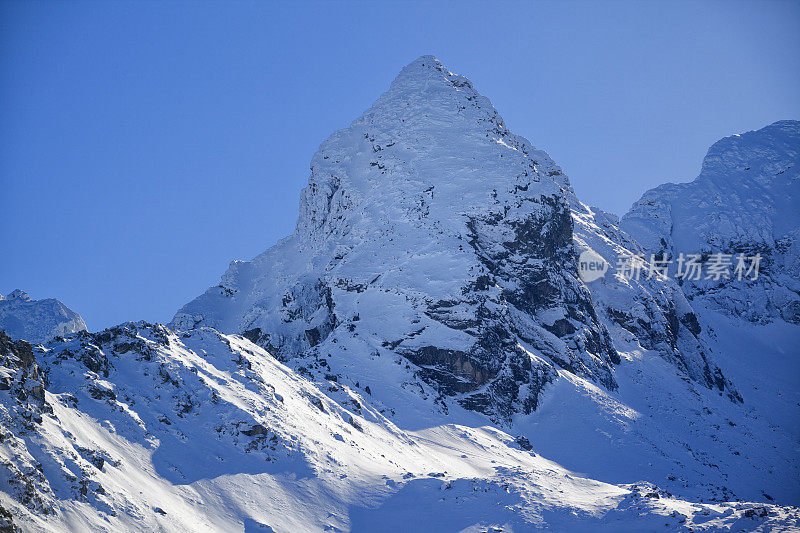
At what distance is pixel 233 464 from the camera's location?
40.0 metres

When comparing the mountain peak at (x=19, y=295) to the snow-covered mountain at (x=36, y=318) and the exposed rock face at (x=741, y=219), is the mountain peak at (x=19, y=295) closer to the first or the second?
the snow-covered mountain at (x=36, y=318)

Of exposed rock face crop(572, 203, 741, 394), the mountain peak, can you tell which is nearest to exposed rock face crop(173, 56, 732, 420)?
exposed rock face crop(572, 203, 741, 394)

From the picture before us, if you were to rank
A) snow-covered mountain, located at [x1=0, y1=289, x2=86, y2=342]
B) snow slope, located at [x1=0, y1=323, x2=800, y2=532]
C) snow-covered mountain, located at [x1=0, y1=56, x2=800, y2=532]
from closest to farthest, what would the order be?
snow slope, located at [x1=0, y1=323, x2=800, y2=532] < snow-covered mountain, located at [x1=0, y1=56, x2=800, y2=532] < snow-covered mountain, located at [x1=0, y1=289, x2=86, y2=342]

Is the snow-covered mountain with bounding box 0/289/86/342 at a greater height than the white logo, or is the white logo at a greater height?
the white logo

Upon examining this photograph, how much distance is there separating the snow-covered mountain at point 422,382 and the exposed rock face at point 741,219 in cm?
662

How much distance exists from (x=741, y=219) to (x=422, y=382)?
116960 mm

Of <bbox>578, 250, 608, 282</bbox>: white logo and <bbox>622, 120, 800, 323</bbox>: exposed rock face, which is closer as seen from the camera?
<bbox>578, 250, 608, 282</bbox>: white logo

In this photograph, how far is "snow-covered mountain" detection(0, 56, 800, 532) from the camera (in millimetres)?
35781

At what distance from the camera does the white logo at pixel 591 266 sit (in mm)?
105688

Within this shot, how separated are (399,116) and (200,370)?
237 ft

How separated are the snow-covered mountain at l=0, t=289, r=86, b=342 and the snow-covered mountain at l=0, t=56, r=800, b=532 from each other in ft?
119

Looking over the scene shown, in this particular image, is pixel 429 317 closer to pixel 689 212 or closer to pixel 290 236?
pixel 290 236

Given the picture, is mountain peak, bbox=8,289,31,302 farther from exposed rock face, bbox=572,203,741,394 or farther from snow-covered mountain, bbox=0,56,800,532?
exposed rock face, bbox=572,203,741,394

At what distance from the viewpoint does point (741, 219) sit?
155875 mm
